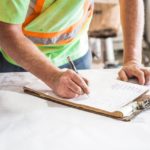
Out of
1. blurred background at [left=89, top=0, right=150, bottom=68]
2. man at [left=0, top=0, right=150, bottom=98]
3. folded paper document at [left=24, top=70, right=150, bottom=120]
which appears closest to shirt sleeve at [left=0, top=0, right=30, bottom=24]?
man at [left=0, top=0, right=150, bottom=98]

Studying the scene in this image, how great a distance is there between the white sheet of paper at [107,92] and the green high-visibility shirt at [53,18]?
0.61 ft

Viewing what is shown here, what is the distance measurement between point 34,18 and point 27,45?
155 millimetres

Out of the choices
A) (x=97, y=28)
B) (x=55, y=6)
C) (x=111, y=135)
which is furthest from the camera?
(x=97, y=28)

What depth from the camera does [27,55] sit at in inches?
34.3

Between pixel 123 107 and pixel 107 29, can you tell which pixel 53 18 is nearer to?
pixel 123 107

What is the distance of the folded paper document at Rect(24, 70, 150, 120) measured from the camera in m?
0.74

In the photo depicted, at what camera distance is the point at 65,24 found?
1.06 metres

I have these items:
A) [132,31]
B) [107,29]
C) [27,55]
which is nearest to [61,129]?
[27,55]

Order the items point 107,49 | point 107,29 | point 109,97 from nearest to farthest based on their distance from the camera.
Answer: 1. point 109,97
2. point 107,29
3. point 107,49

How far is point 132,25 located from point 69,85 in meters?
0.42

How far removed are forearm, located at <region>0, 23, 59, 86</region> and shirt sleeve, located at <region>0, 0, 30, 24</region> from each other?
35 millimetres

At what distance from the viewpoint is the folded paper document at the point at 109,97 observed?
742mm

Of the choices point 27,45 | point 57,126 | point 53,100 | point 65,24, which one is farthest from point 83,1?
point 57,126

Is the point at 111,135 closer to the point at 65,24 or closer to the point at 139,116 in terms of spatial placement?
the point at 139,116
